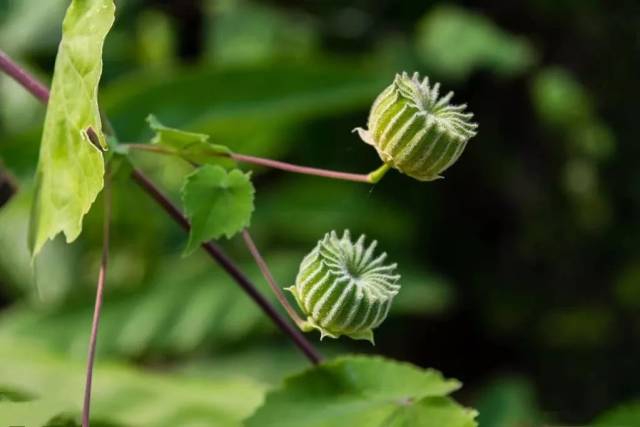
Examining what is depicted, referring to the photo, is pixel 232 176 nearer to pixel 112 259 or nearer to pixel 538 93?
pixel 112 259

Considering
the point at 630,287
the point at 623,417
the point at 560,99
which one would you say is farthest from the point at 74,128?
the point at 630,287

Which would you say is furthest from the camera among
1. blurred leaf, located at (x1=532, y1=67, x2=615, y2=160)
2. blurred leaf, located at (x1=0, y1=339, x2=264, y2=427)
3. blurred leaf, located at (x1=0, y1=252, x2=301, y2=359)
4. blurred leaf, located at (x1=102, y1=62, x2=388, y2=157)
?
blurred leaf, located at (x1=532, y1=67, x2=615, y2=160)

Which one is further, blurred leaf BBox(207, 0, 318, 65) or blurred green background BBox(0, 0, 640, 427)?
blurred leaf BBox(207, 0, 318, 65)

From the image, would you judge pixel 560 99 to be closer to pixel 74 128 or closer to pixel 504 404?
pixel 504 404

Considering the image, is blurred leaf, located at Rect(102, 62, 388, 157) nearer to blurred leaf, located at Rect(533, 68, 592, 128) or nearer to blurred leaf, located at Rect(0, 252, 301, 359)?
blurred leaf, located at Rect(0, 252, 301, 359)

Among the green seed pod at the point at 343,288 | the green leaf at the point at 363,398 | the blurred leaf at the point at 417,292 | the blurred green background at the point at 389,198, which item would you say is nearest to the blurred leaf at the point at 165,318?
the blurred green background at the point at 389,198

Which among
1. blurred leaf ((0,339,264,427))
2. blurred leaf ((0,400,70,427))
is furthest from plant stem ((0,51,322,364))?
blurred leaf ((0,339,264,427))

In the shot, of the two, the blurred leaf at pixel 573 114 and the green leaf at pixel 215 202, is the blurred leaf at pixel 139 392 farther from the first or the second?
the blurred leaf at pixel 573 114

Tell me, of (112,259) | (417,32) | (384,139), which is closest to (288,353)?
(112,259)
